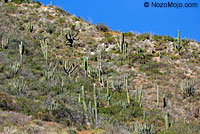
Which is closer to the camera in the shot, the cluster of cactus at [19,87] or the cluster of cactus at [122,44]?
the cluster of cactus at [19,87]

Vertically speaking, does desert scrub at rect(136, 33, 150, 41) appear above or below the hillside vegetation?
above

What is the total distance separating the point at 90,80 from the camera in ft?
68.4

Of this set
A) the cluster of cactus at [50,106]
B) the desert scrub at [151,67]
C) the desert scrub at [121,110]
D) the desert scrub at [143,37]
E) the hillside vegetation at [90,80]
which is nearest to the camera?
the hillside vegetation at [90,80]

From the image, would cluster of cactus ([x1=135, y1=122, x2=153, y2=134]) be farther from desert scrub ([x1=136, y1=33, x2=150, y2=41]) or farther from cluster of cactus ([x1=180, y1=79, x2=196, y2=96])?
desert scrub ([x1=136, y1=33, x2=150, y2=41])

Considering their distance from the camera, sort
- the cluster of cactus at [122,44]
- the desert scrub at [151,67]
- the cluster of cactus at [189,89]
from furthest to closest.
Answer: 1. the cluster of cactus at [122,44]
2. the desert scrub at [151,67]
3. the cluster of cactus at [189,89]

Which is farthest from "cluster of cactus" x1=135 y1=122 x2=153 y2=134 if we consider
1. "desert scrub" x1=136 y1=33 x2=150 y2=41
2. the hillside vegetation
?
"desert scrub" x1=136 y1=33 x2=150 y2=41

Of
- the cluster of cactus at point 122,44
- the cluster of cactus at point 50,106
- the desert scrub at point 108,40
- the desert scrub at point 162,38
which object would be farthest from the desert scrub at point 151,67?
the cluster of cactus at point 50,106

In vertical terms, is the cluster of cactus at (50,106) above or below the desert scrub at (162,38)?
below

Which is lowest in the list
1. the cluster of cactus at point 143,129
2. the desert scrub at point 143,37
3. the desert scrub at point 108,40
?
the cluster of cactus at point 143,129

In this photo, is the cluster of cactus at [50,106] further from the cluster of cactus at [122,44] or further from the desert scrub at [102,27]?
the desert scrub at [102,27]

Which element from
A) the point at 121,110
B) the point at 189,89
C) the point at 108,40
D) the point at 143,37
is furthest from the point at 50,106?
the point at 143,37

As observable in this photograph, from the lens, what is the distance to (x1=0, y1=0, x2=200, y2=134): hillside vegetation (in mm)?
12602

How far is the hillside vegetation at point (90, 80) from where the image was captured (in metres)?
12.6

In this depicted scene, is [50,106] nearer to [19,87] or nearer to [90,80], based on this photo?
[19,87]
